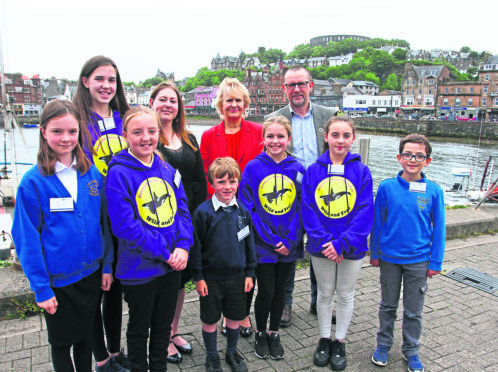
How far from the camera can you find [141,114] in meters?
2.50

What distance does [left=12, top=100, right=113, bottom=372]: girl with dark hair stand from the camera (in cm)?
213

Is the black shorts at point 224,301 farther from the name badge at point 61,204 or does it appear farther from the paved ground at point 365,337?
the name badge at point 61,204

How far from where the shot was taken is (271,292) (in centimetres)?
307

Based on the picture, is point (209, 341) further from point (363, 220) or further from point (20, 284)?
point (20, 284)

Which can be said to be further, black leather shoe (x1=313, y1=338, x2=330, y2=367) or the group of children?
black leather shoe (x1=313, y1=338, x2=330, y2=367)

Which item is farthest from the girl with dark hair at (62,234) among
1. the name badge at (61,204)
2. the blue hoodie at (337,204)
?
the blue hoodie at (337,204)

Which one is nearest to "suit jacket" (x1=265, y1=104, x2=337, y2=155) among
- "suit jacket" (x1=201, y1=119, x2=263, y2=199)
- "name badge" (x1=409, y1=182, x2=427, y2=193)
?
"suit jacket" (x1=201, y1=119, x2=263, y2=199)

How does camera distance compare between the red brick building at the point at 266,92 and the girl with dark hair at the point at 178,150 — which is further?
the red brick building at the point at 266,92

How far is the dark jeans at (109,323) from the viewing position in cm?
267

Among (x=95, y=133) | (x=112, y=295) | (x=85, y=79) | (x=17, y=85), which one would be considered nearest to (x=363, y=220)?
(x=112, y=295)

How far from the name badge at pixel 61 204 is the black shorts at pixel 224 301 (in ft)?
3.76

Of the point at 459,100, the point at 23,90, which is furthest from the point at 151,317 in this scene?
the point at 23,90

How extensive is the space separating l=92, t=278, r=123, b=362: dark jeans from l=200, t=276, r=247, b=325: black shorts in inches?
25.2

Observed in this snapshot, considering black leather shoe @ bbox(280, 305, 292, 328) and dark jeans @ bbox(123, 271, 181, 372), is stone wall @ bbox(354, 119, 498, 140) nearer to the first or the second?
black leather shoe @ bbox(280, 305, 292, 328)
